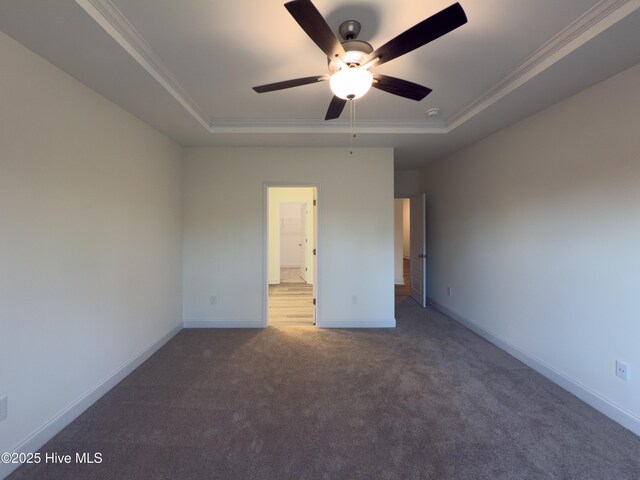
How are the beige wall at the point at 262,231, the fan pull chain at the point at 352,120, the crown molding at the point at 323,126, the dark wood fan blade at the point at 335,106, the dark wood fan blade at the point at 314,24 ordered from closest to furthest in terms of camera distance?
1. the dark wood fan blade at the point at 314,24
2. the dark wood fan blade at the point at 335,106
3. the fan pull chain at the point at 352,120
4. the crown molding at the point at 323,126
5. the beige wall at the point at 262,231

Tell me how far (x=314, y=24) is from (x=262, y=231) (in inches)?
113

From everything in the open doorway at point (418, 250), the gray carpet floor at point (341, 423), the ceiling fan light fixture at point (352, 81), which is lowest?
the gray carpet floor at point (341, 423)

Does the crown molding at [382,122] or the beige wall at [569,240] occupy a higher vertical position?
the crown molding at [382,122]

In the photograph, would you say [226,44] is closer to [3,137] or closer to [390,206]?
[3,137]

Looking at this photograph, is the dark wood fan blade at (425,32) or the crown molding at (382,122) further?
the crown molding at (382,122)

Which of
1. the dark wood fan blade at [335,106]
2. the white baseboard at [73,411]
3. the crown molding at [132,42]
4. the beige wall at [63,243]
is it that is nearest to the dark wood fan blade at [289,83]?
the dark wood fan blade at [335,106]

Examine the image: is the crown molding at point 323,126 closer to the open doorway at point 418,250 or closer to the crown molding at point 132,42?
the crown molding at point 132,42

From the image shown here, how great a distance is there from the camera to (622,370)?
205cm

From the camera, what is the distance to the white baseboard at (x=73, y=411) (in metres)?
1.73

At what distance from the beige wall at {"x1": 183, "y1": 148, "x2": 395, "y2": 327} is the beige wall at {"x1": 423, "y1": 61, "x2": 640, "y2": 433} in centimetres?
121

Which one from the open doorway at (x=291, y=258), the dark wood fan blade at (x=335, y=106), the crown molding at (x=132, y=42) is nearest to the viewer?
the crown molding at (x=132, y=42)

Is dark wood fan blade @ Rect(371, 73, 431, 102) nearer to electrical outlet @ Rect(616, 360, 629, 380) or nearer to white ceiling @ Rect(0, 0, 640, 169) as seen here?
white ceiling @ Rect(0, 0, 640, 169)

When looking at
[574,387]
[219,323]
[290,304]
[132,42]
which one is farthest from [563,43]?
[290,304]

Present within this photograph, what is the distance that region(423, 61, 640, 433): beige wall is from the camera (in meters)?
2.03
